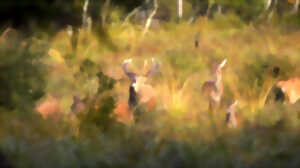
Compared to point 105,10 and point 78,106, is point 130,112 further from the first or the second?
point 105,10

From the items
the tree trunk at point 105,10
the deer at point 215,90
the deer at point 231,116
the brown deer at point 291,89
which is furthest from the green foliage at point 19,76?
the tree trunk at point 105,10

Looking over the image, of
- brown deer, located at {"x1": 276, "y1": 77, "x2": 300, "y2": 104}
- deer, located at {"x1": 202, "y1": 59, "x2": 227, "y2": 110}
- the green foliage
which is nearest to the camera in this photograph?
the green foliage

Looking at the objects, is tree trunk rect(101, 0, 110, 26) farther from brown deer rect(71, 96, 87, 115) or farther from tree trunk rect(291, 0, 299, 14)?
brown deer rect(71, 96, 87, 115)

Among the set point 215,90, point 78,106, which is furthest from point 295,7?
point 78,106

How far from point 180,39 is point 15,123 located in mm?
5384

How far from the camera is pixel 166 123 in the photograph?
4.50 meters

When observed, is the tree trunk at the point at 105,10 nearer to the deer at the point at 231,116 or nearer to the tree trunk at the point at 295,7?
the tree trunk at the point at 295,7

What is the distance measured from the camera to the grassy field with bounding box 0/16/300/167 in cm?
354

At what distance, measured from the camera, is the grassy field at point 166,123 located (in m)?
3.54

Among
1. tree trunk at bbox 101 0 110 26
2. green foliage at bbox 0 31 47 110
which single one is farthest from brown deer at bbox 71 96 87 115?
tree trunk at bbox 101 0 110 26

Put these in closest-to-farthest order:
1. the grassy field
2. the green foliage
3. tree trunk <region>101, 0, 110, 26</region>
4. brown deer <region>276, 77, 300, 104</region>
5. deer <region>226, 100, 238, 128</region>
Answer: the grassy field, deer <region>226, 100, 238, 128</region>, the green foliage, brown deer <region>276, 77, 300, 104</region>, tree trunk <region>101, 0, 110, 26</region>

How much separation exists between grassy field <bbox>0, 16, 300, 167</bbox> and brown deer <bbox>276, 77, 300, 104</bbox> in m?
0.17

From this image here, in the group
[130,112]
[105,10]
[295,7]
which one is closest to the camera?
[130,112]

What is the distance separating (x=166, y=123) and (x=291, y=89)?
1.67 metres
